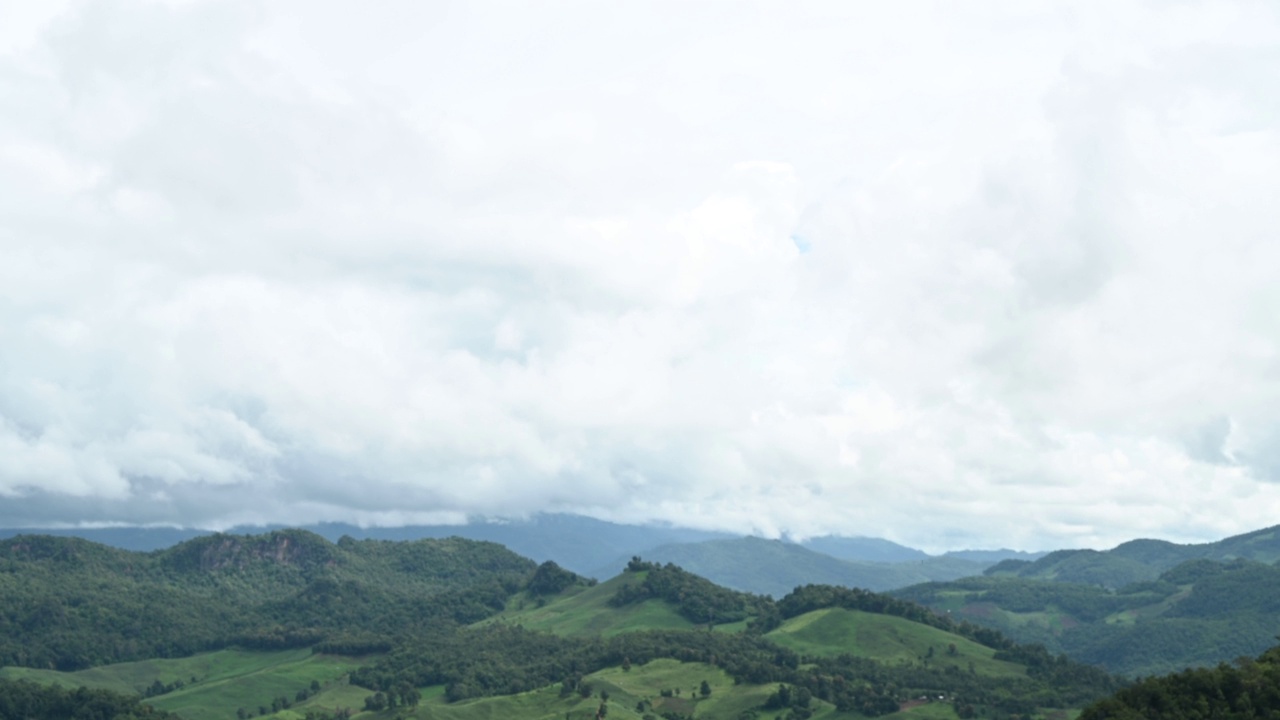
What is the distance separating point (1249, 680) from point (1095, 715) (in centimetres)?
1608

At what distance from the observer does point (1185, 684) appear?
115 m

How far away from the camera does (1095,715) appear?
111625 mm

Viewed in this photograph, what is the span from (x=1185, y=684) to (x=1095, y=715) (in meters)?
11.2

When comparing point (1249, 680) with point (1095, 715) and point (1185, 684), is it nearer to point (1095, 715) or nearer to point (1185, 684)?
point (1185, 684)

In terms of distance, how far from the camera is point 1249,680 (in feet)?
370

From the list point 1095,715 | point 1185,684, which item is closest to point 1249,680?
point 1185,684

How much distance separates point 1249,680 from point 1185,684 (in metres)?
5.83
